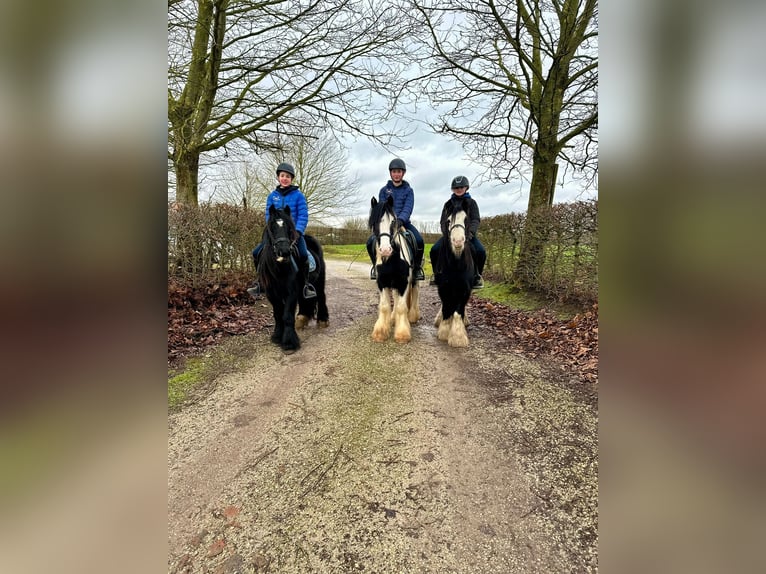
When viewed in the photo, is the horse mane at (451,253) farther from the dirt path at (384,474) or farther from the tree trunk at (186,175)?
the tree trunk at (186,175)

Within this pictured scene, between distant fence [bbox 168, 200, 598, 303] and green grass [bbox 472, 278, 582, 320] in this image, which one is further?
green grass [bbox 472, 278, 582, 320]

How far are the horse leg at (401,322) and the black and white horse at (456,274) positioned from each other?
2.03ft

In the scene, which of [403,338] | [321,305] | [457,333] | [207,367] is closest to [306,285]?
[321,305]

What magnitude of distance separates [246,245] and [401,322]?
14.8ft

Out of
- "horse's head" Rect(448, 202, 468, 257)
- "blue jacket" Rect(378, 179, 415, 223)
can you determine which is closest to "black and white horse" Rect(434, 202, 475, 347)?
"horse's head" Rect(448, 202, 468, 257)

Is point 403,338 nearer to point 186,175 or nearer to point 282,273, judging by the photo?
point 282,273

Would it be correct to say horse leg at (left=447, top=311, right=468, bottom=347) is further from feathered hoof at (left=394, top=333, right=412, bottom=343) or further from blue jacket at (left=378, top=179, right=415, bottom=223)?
blue jacket at (left=378, top=179, right=415, bottom=223)

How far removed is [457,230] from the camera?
15.8ft

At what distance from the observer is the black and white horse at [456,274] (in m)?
4.90

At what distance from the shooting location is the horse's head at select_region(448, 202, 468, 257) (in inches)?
189

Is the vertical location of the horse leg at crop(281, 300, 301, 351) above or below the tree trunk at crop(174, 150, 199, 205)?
below

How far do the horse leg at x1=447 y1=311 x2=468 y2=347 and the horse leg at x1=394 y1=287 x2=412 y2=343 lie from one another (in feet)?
2.15
